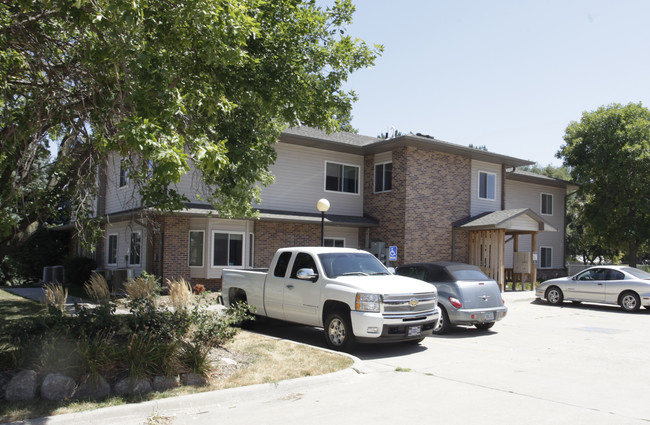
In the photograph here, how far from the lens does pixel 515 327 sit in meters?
13.7

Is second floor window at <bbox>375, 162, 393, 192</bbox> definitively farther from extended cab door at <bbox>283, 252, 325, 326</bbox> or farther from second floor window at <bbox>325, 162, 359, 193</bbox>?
extended cab door at <bbox>283, 252, 325, 326</bbox>

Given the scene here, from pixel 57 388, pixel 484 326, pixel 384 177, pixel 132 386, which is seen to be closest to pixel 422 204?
pixel 384 177

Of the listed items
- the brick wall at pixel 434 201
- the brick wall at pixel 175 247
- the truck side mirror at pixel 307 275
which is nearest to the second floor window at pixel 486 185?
the brick wall at pixel 434 201

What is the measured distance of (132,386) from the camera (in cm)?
654

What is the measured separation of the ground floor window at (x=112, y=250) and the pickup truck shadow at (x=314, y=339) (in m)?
13.5

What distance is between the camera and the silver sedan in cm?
1708

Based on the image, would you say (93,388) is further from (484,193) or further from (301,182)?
(484,193)

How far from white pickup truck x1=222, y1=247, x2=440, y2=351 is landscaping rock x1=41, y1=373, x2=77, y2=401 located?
15.4 feet

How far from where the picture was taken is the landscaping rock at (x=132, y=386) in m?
6.50

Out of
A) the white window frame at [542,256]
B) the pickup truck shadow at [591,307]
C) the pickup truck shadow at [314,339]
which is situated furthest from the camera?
the white window frame at [542,256]

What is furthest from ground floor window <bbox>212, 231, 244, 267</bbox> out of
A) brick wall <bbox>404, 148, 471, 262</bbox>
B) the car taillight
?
the car taillight

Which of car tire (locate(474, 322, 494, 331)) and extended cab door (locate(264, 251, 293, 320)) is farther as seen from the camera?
car tire (locate(474, 322, 494, 331))

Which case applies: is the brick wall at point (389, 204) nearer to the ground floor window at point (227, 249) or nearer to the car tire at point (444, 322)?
the ground floor window at point (227, 249)

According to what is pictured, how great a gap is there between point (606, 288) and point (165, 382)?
15838mm
